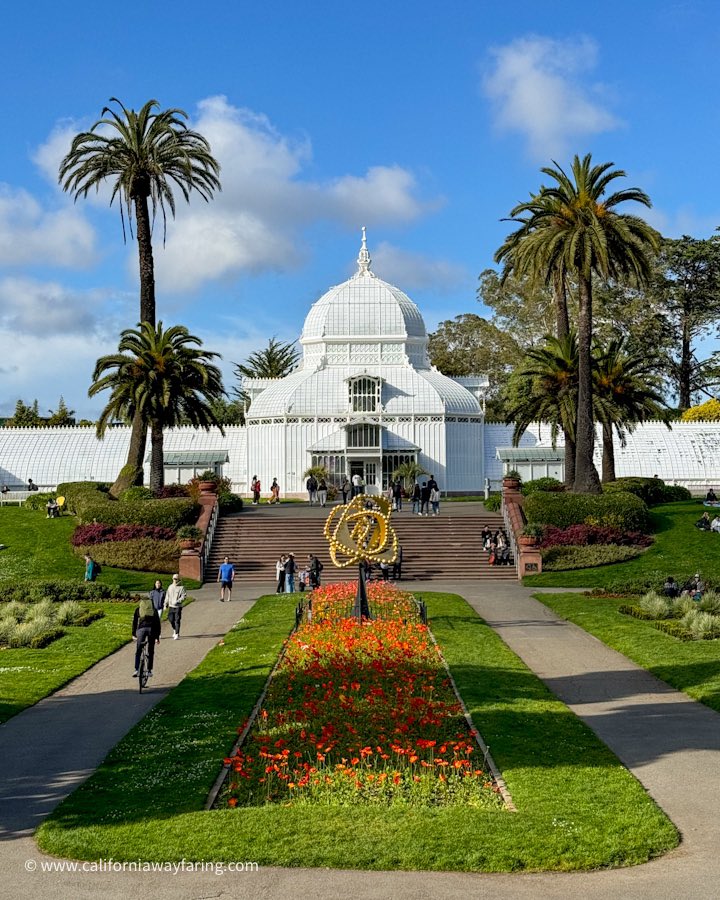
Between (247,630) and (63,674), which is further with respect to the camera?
(247,630)

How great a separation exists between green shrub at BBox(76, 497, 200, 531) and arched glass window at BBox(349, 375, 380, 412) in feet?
79.4

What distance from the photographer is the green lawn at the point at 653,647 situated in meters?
21.4

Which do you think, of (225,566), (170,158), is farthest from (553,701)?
(170,158)

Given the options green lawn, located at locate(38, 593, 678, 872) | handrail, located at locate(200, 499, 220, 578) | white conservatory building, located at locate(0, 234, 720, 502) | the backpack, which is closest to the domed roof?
white conservatory building, located at locate(0, 234, 720, 502)

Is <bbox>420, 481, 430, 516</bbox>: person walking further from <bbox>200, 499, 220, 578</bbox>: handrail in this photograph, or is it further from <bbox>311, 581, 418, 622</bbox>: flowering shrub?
<bbox>311, 581, 418, 622</bbox>: flowering shrub

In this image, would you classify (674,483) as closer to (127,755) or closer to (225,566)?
(225,566)

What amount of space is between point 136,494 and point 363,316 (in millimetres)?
30790

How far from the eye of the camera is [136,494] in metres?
50.1

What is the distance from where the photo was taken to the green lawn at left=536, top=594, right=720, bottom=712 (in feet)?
70.1

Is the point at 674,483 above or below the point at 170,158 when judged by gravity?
below

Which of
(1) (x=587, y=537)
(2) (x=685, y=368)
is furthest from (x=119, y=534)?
(2) (x=685, y=368)

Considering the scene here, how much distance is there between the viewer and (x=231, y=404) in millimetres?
114688

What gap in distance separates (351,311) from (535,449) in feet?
51.8

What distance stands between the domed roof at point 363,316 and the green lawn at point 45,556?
1118 inches
